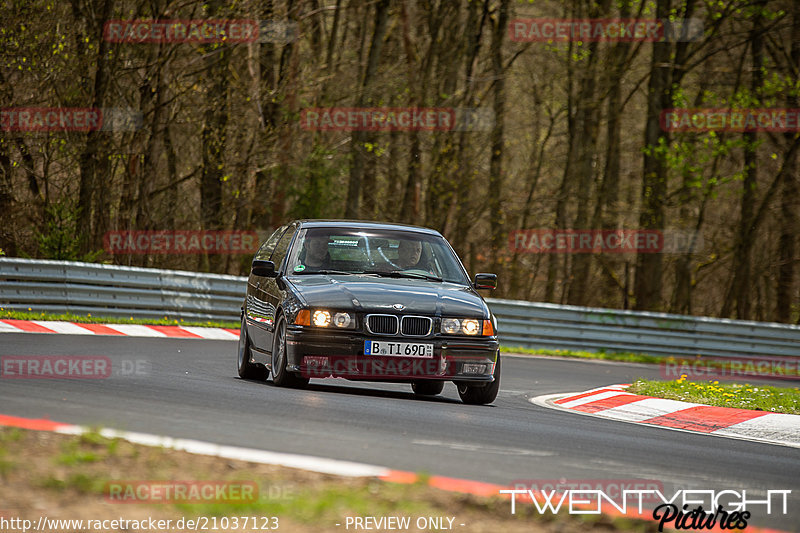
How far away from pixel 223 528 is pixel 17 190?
66.9 ft

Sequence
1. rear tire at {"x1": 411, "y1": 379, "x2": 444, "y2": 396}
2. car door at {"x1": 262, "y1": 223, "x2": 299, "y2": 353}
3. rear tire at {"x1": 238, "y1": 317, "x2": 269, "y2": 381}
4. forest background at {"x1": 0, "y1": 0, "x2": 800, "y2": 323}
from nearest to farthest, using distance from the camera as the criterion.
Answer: car door at {"x1": 262, "y1": 223, "x2": 299, "y2": 353} → rear tire at {"x1": 411, "y1": 379, "x2": 444, "y2": 396} → rear tire at {"x1": 238, "y1": 317, "x2": 269, "y2": 381} → forest background at {"x1": 0, "y1": 0, "x2": 800, "y2": 323}

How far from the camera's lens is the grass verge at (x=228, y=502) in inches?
195

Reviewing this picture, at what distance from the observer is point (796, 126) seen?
30891 mm

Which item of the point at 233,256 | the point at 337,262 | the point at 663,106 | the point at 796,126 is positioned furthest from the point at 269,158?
the point at 337,262

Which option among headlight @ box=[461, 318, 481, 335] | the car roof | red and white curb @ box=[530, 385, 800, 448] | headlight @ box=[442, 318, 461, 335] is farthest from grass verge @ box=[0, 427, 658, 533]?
the car roof

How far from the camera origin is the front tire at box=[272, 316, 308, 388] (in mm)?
10750

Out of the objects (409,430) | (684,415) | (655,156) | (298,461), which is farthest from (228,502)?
(655,156)

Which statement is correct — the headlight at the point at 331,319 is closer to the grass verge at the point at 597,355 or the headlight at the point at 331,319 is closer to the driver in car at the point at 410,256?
the driver in car at the point at 410,256

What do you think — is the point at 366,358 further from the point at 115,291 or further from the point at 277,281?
the point at 115,291

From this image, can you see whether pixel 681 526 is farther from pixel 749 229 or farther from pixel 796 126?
pixel 749 229

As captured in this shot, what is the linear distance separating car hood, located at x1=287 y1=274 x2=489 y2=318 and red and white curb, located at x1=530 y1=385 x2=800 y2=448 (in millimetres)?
2008

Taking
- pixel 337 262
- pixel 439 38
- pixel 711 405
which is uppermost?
pixel 439 38

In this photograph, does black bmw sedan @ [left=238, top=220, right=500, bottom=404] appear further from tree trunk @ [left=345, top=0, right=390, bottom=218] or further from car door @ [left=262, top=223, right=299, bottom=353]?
tree trunk @ [left=345, top=0, right=390, bottom=218]

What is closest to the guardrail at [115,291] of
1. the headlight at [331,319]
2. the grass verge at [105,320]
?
the grass verge at [105,320]
